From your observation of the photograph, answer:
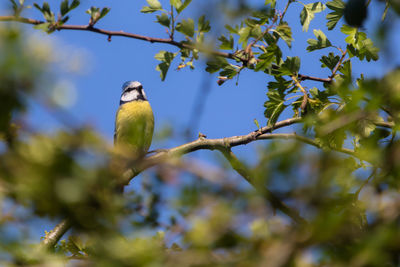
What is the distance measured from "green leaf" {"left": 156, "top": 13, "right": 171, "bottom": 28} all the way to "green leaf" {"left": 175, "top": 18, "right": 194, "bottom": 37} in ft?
0.17

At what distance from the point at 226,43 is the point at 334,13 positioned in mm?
819

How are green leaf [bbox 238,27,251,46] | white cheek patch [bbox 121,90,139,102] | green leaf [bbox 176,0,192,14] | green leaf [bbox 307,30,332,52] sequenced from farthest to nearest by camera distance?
white cheek patch [bbox 121,90,139,102]
green leaf [bbox 307,30,332,52]
green leaf [bbox 176,0,192,14]
green leaf [bbox 238,27,251,46]

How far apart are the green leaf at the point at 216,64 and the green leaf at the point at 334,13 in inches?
25.0

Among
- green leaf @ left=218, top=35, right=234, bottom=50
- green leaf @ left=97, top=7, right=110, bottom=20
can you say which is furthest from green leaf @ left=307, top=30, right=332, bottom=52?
green leaf @ left=97, top=7, right=110, bottom=20

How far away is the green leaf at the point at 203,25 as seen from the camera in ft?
6.39

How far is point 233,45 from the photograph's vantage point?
1979 mm

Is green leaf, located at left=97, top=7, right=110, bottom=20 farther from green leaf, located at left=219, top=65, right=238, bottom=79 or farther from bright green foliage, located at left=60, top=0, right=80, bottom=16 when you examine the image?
green leaf, located at left=219, top=65, right=238, bottom=79

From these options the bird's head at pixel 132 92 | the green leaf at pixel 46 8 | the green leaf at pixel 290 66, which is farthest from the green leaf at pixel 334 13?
the bird's head at pixel 132 92

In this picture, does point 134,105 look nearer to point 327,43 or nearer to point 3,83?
point 327,43

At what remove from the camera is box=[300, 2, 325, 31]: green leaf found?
2.43 meters

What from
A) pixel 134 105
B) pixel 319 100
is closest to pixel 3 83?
pixel 319 100

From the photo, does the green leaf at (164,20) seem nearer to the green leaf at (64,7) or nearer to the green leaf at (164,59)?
the green leaf at (164,59)

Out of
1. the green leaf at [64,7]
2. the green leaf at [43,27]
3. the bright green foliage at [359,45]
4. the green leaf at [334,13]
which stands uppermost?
the green leaf at [334,13]

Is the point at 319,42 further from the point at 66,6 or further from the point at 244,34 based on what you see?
the point at 66,6
